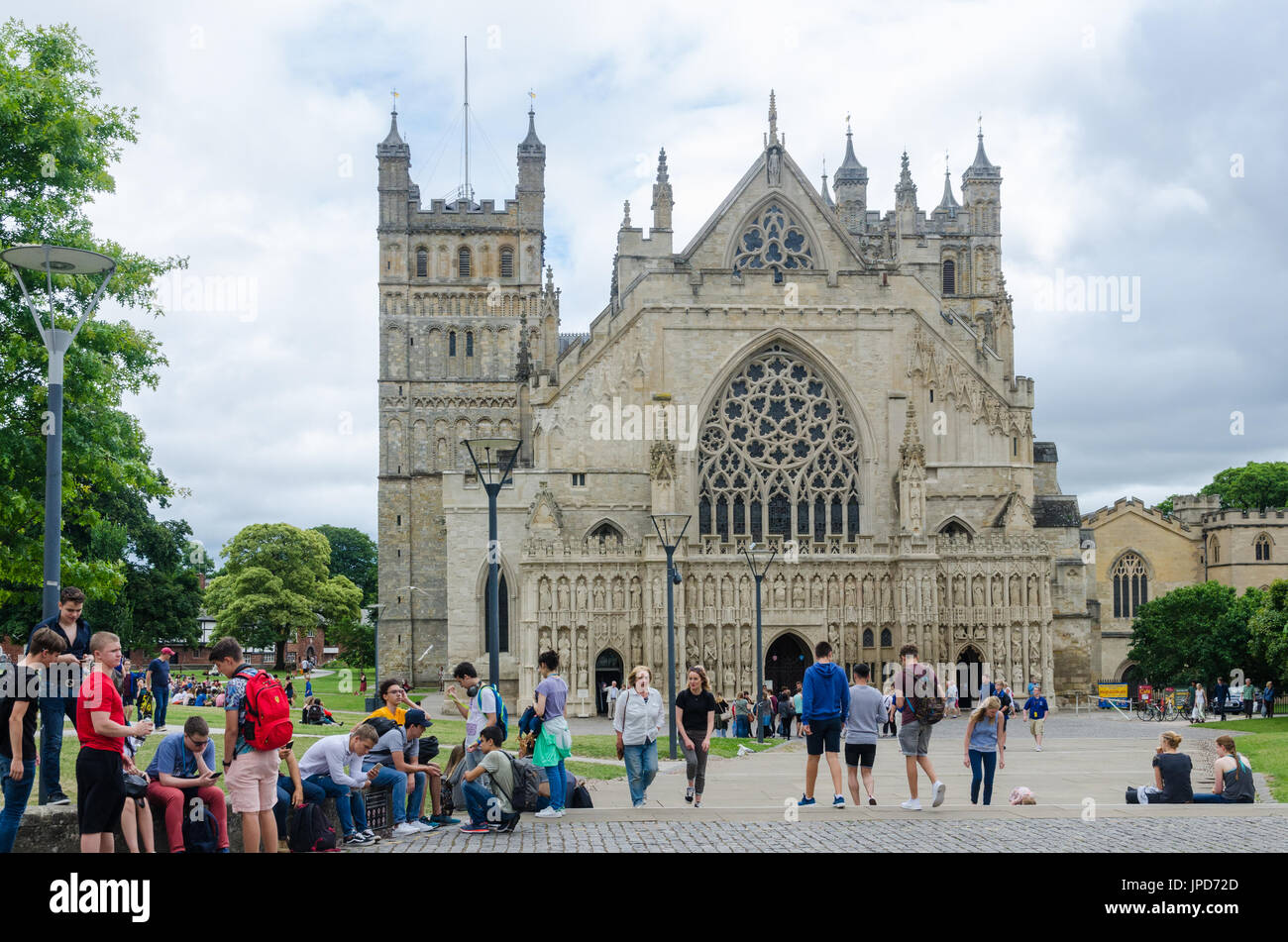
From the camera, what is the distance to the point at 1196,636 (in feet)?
154

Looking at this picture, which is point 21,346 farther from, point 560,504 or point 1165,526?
point 1165,526

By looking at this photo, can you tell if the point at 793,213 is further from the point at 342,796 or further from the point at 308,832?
the point at 308,832

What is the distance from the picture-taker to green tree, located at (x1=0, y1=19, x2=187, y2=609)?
2025 cm

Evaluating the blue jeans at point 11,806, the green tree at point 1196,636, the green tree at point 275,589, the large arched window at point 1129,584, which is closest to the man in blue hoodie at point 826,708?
the blue jeans at point 11,806

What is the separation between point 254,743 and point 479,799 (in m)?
2.80

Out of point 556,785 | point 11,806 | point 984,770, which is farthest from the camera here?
point 984,770

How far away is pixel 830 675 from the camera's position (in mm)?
13805

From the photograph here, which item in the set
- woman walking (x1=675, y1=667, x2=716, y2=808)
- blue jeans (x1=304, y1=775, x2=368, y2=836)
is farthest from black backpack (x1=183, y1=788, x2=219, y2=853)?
woman walking (x1=675, y1=667, x2=716, y2=808)

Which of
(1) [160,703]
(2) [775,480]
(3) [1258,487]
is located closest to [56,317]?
(1) [160,703]

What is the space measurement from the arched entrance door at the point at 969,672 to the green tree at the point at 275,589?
4335cm

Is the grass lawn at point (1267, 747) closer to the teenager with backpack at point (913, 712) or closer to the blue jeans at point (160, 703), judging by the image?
the teenager with backpack at point (913, 712)

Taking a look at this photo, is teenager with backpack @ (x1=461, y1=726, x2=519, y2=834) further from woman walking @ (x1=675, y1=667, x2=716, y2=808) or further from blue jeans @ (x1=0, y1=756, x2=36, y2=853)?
blue jeans @ (x1=0, y1=756, x2=36, y2=853)
